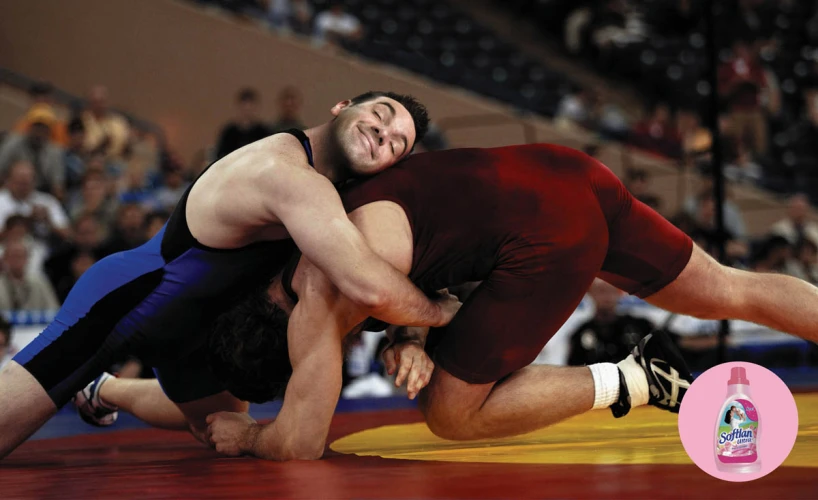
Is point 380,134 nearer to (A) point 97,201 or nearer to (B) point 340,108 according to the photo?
(B) point 340,108

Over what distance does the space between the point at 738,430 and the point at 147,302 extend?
1.54 m

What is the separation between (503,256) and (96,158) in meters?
4.59

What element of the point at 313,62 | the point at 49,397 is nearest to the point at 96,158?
the point at 313,62

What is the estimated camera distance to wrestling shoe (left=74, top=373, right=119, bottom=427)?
11.1 ft

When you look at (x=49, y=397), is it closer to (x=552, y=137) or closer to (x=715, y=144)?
(x=715, y=144)

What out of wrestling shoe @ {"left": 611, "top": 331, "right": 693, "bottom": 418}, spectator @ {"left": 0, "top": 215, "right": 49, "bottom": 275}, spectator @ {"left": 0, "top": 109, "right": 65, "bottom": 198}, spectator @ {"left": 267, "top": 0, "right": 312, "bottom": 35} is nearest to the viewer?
wrestling shoe @ {"left": 611, "top": 331, "right": 693, "bottom": 418}

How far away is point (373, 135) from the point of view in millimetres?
2654

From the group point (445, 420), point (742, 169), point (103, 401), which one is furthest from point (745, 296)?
point (742, 169)

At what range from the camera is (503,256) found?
Answer: 8.32ft

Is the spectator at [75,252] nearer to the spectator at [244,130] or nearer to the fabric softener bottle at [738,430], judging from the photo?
the spectator at [244,130]

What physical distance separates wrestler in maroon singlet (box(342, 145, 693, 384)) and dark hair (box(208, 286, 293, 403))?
335mm

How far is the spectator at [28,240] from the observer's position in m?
5.30

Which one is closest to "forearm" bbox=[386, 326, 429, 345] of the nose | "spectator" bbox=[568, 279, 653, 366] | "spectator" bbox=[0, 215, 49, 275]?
the nose

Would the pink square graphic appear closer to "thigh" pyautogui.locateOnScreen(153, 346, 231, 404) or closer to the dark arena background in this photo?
the dark arena background
